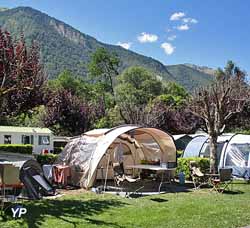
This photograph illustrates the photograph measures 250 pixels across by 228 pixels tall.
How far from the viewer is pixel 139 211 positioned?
9250 mm

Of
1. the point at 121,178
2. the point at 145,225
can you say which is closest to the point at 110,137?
the point at 121,178

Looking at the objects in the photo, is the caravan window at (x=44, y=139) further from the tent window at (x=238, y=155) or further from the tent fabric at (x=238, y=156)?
the tent window at (x=238, y=155)

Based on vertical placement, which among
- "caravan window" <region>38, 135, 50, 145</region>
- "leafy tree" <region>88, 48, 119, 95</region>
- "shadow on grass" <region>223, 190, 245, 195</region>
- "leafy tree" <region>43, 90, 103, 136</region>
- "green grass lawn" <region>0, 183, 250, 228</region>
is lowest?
"shadow on grass" <region>223, 190, 245, 195</region>

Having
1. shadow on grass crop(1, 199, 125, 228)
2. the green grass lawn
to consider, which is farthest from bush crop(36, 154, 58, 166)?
shadow on grass crop(1, 199, 125, 228)

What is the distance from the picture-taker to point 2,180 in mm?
9531

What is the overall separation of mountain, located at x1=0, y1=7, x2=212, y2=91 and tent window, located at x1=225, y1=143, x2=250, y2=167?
7830 cm

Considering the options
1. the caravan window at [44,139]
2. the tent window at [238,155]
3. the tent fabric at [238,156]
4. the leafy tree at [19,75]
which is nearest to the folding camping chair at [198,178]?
the tent fabric at [238,156]

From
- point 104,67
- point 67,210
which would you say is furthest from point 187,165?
point 104,67

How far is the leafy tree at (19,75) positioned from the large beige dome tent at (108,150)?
2366 mm

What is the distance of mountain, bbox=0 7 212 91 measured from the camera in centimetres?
10400

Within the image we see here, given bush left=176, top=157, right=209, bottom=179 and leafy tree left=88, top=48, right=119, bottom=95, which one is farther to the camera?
leafy tree left=88, top=48, right=119, bottom=95

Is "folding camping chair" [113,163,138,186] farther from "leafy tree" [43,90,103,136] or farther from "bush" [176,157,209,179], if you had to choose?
"leafy tree" [43,90,103,136]

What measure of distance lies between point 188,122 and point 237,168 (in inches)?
625

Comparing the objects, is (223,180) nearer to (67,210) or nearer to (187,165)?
(187,165)
